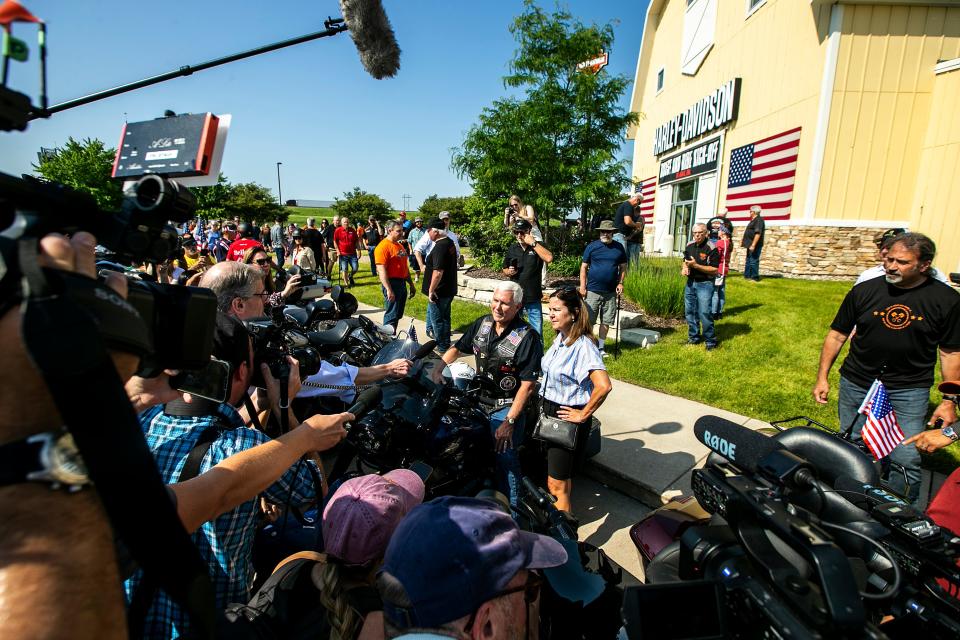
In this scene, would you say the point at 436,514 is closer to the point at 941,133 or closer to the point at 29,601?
the point at 29,601

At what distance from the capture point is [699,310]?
6.80 m

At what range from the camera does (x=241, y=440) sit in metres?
1.59

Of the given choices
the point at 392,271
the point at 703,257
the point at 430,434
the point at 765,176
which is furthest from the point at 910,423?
the point at 765,176

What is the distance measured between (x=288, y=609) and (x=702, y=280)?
6.61 metres

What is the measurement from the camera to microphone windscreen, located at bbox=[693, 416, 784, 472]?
60.3 inches

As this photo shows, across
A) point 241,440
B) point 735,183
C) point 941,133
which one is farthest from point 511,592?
point 735,183

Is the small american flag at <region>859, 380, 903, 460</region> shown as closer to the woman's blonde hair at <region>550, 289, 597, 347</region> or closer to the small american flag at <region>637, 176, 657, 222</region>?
the woman's blonde hair at <region>550, 289, 597, 347</region>

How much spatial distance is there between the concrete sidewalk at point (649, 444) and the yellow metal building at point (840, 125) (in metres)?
8.44

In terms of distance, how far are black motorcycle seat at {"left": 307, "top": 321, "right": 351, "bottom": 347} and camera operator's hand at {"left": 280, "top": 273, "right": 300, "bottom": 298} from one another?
1.08 m

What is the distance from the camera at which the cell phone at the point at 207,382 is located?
57.2 inches

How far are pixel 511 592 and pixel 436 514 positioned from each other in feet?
0.97

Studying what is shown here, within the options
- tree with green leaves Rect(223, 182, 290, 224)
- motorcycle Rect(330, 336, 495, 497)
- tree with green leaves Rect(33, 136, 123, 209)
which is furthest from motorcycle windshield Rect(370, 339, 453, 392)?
tree with green leaves Rect(223, 182, 290, 224)

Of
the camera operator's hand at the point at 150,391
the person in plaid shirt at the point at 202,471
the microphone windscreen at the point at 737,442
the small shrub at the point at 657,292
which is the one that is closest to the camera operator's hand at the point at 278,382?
the person in plaid shirt at the point at 202,471

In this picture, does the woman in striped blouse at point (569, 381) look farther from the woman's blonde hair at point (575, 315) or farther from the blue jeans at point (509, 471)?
the blue jeans at point (509, 471)
